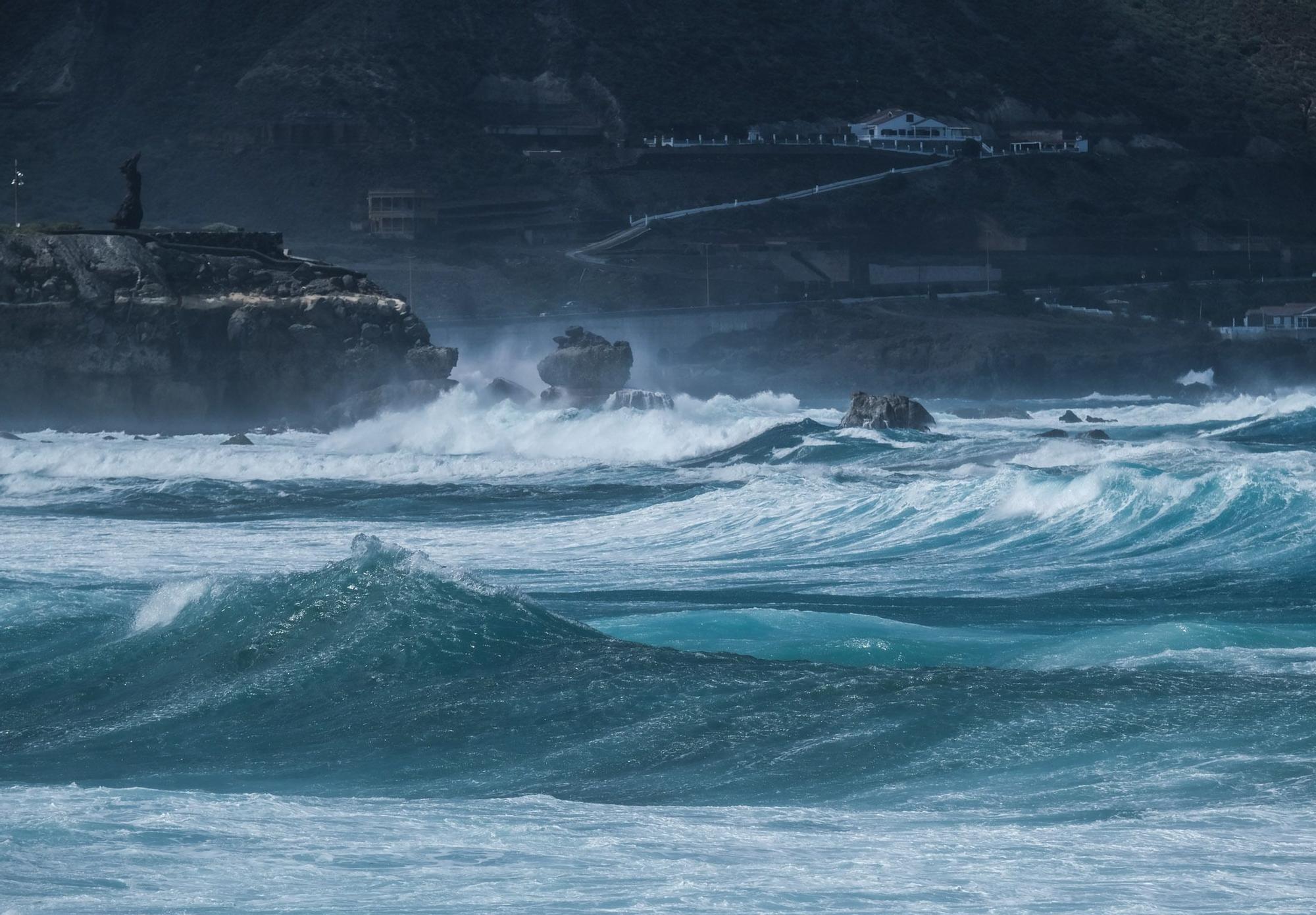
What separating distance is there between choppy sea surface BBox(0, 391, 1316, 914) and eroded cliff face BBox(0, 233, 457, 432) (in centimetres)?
1719

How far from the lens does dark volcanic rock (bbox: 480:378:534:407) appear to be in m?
37.6

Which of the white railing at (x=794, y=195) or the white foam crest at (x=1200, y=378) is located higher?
the white railing at (x=794, y=195)

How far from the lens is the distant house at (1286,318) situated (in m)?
61.2

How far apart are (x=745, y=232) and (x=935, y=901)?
6526 centimetres

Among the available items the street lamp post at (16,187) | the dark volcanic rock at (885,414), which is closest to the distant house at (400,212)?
the street lamp post at (16,187)

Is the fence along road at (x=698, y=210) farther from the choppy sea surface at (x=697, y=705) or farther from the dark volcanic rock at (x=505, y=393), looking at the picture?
the choppy sea surface at (x=697, y=705)

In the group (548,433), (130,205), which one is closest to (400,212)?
(130,205)

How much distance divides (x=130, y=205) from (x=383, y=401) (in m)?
9.43

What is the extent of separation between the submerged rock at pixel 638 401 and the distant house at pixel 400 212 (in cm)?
3237

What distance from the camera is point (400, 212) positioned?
67688mm

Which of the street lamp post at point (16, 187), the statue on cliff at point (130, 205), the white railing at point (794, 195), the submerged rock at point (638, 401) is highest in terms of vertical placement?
the white railing at point (794, 195)

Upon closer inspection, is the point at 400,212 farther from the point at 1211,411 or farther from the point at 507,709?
the point at 507,709

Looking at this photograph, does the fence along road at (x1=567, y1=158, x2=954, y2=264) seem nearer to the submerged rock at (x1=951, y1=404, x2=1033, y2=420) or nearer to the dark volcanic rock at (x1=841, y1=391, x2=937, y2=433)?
the submerged rock at (x1=951, y1=404, x2=1033, y2=420)

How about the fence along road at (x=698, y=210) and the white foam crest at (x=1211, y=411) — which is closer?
the white foam crest at (x=1211, y=411)
